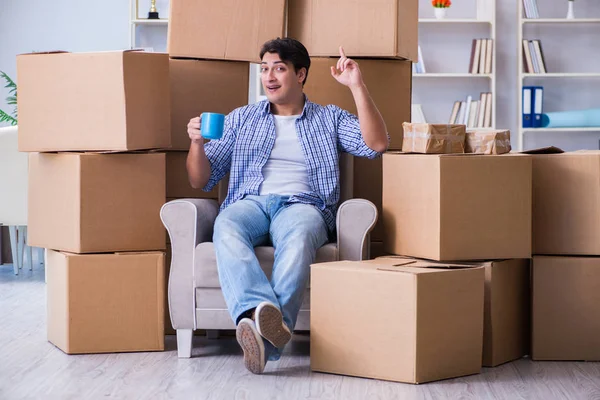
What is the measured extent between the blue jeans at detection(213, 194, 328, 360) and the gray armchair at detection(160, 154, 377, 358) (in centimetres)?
6

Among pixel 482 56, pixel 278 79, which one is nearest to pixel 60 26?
pixel 482 56

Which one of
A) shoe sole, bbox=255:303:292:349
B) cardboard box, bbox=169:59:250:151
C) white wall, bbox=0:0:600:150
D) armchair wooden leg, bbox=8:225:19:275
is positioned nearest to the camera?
shoe sole, bbox=255:303:292:349

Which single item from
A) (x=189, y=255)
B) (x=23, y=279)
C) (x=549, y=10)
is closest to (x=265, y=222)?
(x=189, y=255)

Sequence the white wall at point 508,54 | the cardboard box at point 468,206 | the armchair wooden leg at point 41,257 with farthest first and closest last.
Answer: the white wall at point 508,54
the armchair wooden leg at point 41,257
the cardboard box at point 468,206

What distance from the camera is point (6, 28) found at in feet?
18.9

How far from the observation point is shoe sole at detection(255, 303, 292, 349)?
2311 millimetres

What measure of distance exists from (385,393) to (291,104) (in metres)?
1.13

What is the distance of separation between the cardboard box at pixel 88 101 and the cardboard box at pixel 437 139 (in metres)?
A: 0.80

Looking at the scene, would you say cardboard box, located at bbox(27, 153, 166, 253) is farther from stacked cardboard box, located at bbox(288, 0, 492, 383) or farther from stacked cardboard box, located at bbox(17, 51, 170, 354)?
stacked cardboard box, located at bbox(288, 0, 492, 383)

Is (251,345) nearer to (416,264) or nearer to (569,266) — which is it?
(416,264)

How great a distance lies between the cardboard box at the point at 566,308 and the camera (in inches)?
102

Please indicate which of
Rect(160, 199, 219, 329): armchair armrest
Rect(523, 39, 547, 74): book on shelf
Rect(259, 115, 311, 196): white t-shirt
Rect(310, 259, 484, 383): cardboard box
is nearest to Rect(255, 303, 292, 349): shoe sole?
Rect(310, 259, 484, 383): cardboard box

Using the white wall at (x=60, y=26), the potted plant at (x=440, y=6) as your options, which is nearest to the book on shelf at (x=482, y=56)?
the potted plant at (x=440, y=6)

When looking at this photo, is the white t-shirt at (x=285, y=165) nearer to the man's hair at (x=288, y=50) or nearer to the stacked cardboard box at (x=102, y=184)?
the man's hair at (x=288, y=50)
